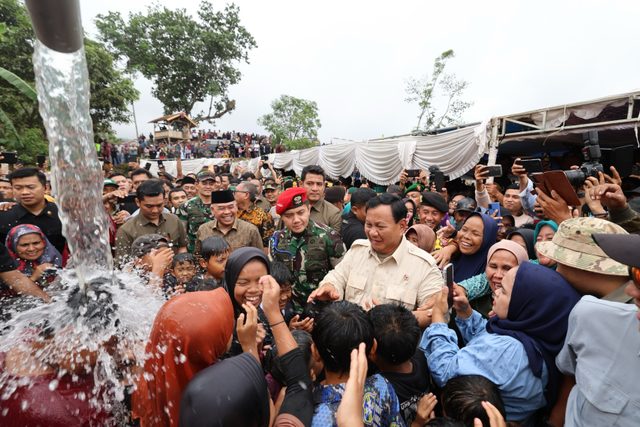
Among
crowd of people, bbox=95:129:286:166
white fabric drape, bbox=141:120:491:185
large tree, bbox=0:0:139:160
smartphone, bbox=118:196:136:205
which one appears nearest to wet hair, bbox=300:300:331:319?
smartphone, bbox=118:196:136:205

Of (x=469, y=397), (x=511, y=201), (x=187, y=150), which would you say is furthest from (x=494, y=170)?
(x=187, y=150)

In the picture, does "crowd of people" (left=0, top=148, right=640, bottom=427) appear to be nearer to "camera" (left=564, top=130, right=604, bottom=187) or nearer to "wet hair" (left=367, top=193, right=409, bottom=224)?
"wet hair" (left=367, top=193, right=409, bottom=224)

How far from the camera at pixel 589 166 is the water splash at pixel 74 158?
373 cm

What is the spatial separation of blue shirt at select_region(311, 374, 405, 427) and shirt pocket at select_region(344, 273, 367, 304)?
0.86 metres

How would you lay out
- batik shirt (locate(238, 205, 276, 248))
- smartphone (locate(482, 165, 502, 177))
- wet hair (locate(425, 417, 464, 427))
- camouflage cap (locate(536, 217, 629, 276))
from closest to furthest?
wet hair (locate(425, 417, 464, 427))
camouflage cap (locate(536, 217, 629, 276))
smartphone (locate(482, 165, 502, 177))
batik shirt (locate(238, 205, 276, 248))

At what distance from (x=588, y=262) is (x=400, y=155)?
7702 millimetres

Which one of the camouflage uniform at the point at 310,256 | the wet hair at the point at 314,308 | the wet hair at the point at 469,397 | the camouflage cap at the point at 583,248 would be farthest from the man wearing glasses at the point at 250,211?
the camouflage cap at the point at 583,248

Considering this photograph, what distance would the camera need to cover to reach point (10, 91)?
13828 mm

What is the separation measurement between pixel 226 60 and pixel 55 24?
33.4 meters

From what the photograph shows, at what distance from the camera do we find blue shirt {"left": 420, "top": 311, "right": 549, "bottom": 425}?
1439mm

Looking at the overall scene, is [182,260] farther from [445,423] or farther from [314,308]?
[445,423]

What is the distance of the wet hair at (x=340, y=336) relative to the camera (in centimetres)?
137

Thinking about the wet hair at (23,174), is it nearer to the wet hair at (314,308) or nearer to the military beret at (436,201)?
the wet hair at (314,308)

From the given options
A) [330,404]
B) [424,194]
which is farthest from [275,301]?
[424,194]
